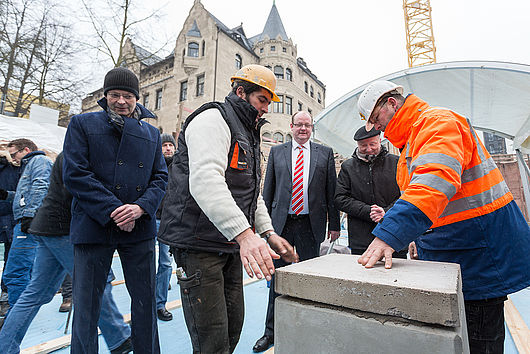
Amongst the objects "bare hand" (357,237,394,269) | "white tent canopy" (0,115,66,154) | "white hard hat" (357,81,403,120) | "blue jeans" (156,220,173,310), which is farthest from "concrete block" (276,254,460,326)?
"white tent canopy" (0,115,66,154)

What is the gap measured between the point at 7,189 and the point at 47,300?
255 centimetres

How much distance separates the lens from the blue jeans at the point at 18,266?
10.4ft

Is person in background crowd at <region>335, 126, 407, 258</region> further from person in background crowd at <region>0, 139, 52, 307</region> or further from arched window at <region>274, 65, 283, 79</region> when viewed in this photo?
arched window at <region>274, 65, 283, 79</region>

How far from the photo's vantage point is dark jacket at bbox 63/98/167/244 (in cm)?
199

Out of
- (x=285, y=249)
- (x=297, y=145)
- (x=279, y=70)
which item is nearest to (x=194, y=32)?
(x=279, y=70)

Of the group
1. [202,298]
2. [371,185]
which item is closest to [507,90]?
[371,185]

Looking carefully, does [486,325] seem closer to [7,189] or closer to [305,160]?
[305,160]

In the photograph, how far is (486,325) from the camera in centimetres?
164

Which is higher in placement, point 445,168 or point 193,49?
point 193,49

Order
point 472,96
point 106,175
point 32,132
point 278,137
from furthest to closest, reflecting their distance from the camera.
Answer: point 278,137 → point 32,132 → point 472,96 → point 106,175

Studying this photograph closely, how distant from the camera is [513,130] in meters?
6.77

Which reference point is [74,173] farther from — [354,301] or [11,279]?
[11,279]

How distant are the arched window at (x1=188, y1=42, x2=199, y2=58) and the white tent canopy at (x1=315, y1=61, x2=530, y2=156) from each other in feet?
74.8

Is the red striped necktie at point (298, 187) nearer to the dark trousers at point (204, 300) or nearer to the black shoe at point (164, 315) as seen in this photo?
the dark trousers at point (204, 300)
